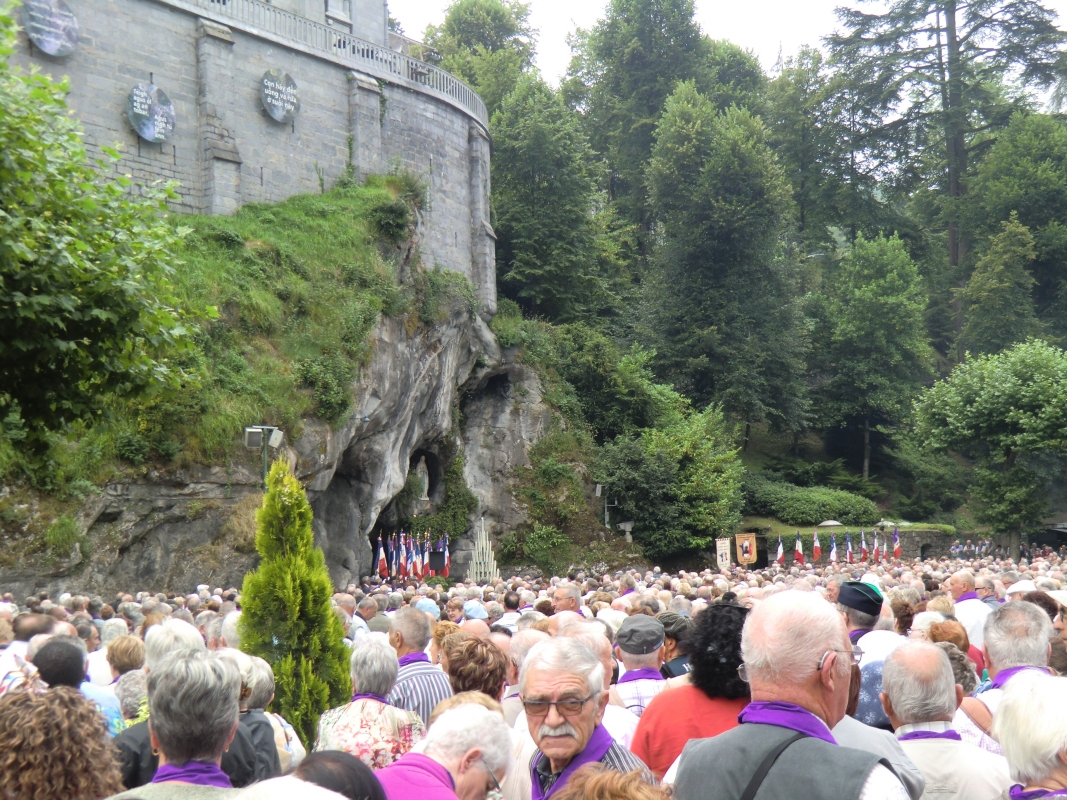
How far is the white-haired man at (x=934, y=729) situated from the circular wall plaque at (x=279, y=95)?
25931 mm

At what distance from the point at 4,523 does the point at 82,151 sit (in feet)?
33.9

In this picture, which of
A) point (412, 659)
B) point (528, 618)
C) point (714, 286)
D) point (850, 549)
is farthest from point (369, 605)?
point (714, 286)

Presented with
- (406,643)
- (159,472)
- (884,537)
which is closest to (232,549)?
(159,472)

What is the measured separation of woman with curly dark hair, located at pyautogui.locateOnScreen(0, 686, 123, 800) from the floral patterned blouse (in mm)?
1687

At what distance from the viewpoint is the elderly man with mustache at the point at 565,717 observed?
12.4 ft

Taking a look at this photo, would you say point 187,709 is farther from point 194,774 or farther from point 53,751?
point 53,751

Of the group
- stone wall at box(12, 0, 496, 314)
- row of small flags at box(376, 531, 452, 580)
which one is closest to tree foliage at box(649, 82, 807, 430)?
stone wall at box(12, 0, 496, 314)

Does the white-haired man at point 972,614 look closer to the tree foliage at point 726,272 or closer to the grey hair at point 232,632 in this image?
the grey hair at point 232,632

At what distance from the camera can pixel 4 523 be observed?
1736 centimetres

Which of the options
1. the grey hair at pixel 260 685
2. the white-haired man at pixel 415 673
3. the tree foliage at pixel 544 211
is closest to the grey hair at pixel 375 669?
the white-haired man at pixel 415 673

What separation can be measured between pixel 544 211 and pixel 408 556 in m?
15.3

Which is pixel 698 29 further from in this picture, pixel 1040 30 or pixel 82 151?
pixel 82 151

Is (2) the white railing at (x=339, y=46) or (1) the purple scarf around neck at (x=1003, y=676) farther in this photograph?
(2) the white railing at (x=339, y=46)

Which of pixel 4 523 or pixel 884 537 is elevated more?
pixel 4 523
